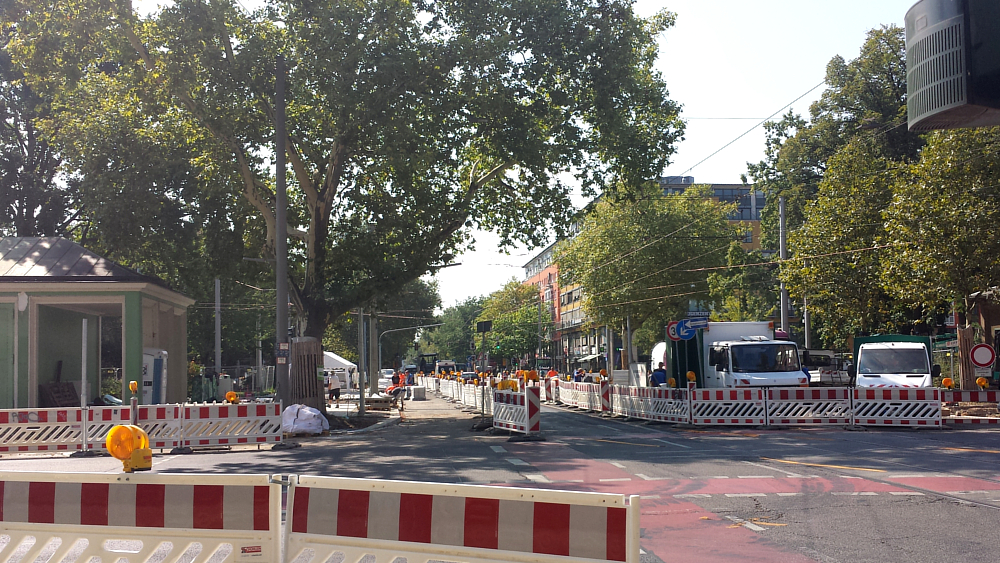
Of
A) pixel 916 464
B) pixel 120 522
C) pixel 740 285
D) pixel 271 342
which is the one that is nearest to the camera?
pixel 120 522

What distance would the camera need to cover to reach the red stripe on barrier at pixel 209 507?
5.12 metres

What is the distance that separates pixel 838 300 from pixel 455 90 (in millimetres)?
18427

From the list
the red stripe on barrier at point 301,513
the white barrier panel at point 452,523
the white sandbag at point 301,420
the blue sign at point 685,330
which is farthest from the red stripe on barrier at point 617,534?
the blue sign at point 685,330

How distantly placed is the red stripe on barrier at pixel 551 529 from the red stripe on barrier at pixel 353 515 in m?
1.00

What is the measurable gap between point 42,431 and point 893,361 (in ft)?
73.4

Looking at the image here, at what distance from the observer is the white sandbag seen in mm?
21116

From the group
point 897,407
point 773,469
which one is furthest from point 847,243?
point 773,469

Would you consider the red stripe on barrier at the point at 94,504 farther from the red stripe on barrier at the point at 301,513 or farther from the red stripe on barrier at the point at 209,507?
the red stripe on barrier at the point at 301,513

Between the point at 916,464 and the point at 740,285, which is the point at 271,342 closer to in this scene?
the point at 740,285

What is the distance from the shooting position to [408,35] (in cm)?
2441

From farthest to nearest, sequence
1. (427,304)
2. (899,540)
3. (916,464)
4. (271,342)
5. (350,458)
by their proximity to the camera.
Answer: (427,304)
(271,342)
(350,458)
(916,464)
(899,540)

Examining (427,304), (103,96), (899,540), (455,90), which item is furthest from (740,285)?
(899,540)

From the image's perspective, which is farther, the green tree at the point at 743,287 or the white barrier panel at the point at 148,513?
the green tree at the point at 743,287

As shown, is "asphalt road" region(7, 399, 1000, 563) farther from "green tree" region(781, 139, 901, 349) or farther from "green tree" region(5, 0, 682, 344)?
"green tree" region(781, 139, 901, 349)
